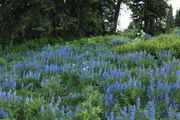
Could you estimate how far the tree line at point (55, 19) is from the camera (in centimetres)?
981

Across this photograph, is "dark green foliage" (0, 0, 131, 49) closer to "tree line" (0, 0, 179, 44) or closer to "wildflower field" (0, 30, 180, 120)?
"tree line" (0, 0, 179, 44)

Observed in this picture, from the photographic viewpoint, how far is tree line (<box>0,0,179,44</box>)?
9812 mm

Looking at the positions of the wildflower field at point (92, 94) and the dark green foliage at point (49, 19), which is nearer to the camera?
the wildflower field at point (92, 94)

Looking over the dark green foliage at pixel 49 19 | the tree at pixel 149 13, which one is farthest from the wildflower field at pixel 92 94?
the tree at pixel 149 13

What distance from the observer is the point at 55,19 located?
33.7 ft

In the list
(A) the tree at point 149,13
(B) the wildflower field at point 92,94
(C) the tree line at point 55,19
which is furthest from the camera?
(A) the tree at point 149,13

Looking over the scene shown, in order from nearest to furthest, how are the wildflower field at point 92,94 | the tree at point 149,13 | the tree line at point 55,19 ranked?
the wildflower field at point 92,94 → the tree line at point 55,19 → the tree at point 149,13

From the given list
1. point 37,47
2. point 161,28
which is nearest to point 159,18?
point 161,28

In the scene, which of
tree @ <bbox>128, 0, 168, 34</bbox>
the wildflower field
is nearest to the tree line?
tree @ <bbox>128, 0, 168, 34</bbox>

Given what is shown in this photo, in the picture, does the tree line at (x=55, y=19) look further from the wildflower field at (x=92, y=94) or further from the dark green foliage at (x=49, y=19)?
the wildflower field at (x=92, y=94)

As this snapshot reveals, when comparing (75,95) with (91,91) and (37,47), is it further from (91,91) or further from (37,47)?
(37,47)

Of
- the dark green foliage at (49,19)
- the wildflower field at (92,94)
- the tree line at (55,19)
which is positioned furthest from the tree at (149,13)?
the wildflower field at (92,94)

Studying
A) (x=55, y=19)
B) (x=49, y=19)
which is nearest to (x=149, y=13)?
(x=55, y=19)

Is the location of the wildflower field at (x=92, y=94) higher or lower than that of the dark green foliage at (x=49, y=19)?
lower
